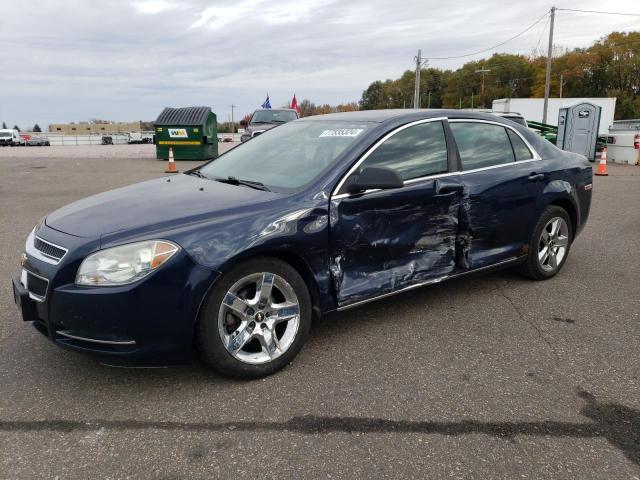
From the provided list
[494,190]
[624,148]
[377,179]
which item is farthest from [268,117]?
[377,179]

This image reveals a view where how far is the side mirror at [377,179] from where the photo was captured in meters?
3.36

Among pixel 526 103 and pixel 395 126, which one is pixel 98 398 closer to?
pixel 395 126

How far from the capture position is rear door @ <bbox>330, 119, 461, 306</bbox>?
3.45 m

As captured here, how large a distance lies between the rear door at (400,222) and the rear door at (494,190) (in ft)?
0.54

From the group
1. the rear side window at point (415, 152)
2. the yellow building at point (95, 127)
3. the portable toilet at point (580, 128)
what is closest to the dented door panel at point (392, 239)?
the rear side window at point (415, 152)

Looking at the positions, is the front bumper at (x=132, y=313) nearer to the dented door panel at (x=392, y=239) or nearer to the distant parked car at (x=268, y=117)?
the dented door panel at (x=392, y=239)

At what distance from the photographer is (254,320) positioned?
10.2ft

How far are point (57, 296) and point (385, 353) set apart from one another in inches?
77.2

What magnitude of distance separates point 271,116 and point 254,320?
1687cm

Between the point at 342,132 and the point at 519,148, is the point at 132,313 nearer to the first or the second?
the point at 342,132

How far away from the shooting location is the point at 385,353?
11.5ft

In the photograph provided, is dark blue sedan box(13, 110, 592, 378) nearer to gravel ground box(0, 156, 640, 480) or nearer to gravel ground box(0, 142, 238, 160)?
gravel ground box(0, 156, 640, 480)

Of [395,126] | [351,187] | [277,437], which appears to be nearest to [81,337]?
[277,437]

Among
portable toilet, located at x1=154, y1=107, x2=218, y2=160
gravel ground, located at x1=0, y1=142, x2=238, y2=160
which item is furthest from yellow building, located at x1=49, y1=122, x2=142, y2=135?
portable toilet, located at x1=154, y1=107, x2=218, y2=160
